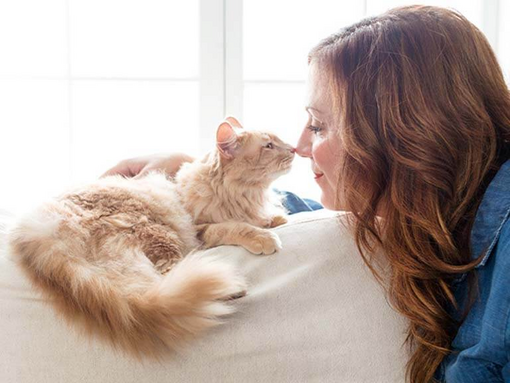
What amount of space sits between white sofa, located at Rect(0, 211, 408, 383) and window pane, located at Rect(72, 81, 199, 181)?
5.42ft

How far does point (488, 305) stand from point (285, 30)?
209cm

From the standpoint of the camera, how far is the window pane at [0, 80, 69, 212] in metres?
2.82

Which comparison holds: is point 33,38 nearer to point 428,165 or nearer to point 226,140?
point 226,140

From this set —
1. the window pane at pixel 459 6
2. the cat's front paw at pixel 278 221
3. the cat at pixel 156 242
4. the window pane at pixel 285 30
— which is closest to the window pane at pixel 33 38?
the window pane at pixel 285 30

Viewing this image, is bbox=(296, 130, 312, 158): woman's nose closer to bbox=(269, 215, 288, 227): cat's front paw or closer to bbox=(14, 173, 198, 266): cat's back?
bbox=(269, 215, 288, 227): cat's front paw

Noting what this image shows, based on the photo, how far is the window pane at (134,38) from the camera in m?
2.79

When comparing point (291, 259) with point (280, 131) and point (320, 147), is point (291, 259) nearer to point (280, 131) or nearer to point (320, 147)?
point (320, 147)

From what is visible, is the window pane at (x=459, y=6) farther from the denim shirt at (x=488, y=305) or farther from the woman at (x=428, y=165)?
the denim shirt at (x=488, y=305)

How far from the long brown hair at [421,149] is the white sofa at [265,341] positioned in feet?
0.18

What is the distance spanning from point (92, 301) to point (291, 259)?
1.41ft

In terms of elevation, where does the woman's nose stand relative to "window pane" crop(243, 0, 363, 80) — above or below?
below

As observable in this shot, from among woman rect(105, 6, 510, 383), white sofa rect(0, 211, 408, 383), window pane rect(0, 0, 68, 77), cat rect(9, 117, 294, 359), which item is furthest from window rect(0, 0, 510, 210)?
white sofa rect(0, 211, 408, 383)

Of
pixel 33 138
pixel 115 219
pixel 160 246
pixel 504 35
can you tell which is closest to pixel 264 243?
pixel 160 246

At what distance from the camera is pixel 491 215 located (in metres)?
1.14
